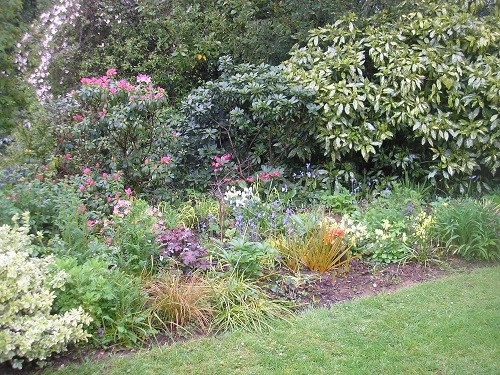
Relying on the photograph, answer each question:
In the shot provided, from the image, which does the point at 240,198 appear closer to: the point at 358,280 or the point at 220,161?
the point at 220,161

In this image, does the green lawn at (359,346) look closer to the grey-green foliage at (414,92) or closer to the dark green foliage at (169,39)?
the grey-green foliage at (414,92)

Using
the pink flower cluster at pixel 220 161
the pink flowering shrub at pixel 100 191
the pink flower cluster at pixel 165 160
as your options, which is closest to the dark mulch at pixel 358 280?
the pink flowering shrub at pixel 100 191

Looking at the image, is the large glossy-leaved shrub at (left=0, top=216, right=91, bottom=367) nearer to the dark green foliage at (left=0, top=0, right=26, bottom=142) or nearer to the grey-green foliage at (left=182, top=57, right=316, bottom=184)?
the grey-green foliage at (left=182, top=57, right=316, bottom=184)

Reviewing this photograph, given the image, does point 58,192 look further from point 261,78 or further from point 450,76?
point 450,76

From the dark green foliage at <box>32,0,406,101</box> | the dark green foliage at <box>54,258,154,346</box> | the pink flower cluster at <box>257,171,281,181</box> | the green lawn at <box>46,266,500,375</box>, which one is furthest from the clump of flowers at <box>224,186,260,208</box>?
the dark green foliage at <box>32,0,406,101</box>

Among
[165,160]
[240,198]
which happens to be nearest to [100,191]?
[165,160]

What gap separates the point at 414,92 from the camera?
7.23 metres

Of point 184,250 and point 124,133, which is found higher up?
point 124,133

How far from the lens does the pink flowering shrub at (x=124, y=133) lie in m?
6.45

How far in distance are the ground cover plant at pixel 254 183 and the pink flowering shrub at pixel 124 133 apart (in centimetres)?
3

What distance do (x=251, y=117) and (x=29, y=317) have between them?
4.43 meters

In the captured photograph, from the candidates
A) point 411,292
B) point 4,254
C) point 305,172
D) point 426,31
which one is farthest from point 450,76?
point 4,254

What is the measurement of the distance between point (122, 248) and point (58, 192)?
103cm

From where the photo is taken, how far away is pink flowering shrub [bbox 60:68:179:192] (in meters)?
6.45
